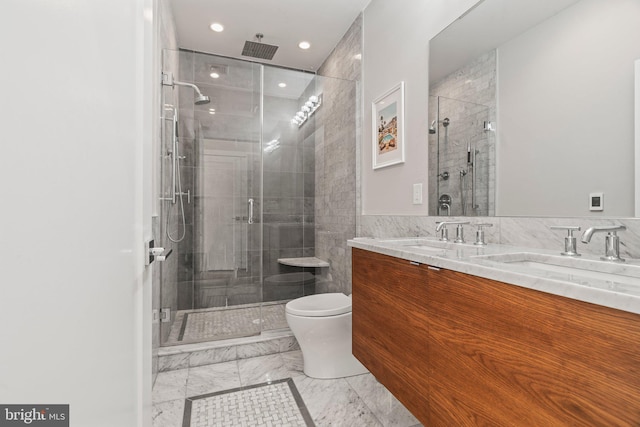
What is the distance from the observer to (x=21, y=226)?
1.09ft

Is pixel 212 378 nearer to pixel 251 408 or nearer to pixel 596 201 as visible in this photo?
pixel 251 408

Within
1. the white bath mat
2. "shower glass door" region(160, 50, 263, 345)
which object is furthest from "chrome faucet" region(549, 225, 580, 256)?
"shower glass door" region(160, 50, 263, 345)

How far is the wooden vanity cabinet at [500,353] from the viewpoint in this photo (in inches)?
23.3

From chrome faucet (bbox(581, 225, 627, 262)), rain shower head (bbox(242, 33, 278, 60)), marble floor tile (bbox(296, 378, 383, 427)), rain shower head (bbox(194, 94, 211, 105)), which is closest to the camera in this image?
chrome faucet (bbox(581, 225, 627, 262))

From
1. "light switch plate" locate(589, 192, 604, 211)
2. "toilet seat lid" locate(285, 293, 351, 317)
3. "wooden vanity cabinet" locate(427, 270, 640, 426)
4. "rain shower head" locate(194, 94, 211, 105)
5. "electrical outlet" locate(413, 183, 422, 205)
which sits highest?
"rain shower head" locate(194, 94, 211, 105)

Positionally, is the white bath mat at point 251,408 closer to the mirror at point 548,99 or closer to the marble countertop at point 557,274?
the marble countertop at point 557,274

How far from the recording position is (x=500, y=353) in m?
0.81

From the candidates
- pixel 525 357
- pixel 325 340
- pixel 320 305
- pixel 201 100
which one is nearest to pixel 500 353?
pixel 525 357

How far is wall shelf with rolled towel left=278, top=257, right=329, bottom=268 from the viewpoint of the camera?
313cm

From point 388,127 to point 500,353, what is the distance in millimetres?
1728

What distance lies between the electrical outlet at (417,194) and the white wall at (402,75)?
0.09ft

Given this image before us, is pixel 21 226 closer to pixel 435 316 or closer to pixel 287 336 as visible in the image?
pixel 435 316

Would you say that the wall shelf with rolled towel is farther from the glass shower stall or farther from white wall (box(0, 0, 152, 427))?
white wall (box(0, 0, 152, 427))

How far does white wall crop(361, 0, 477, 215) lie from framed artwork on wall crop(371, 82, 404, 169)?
0.15 feet
